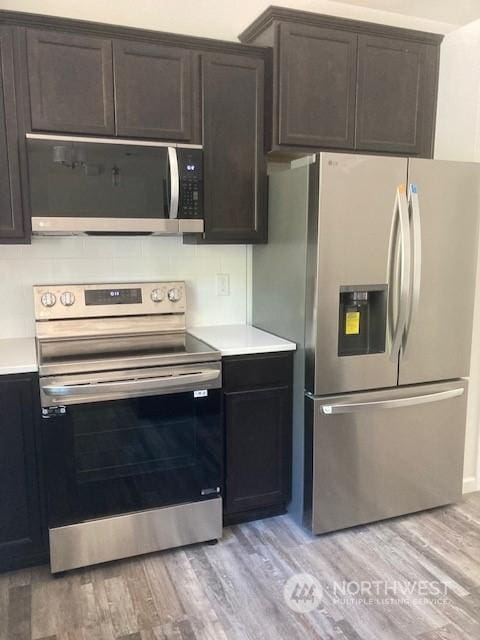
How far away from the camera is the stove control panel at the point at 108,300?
2479 mm

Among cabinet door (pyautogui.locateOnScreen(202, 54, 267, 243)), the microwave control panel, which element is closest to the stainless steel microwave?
the microwave control panel

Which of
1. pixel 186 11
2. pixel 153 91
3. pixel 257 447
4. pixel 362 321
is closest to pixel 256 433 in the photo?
pixel 257 447

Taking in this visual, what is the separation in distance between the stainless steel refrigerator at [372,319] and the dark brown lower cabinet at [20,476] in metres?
1.18

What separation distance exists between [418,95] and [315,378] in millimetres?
1572

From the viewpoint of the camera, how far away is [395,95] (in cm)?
262

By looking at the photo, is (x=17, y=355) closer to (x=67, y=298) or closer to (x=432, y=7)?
(x=67, y=298)

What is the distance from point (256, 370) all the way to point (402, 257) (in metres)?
0.84

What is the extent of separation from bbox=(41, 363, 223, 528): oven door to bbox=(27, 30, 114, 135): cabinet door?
109 centimetres

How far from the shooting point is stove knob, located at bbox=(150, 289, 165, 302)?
105 inches

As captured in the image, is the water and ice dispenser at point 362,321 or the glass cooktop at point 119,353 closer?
the glass cooktop at point 119,353

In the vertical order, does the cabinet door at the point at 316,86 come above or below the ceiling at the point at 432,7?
below

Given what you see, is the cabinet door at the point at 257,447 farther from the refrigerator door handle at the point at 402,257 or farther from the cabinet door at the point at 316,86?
the cabinet door at the point at 316,86

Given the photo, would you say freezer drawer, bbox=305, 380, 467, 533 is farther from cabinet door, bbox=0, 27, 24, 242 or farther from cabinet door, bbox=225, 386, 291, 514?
cabinet door, bbox=0, 27, 24, 242
